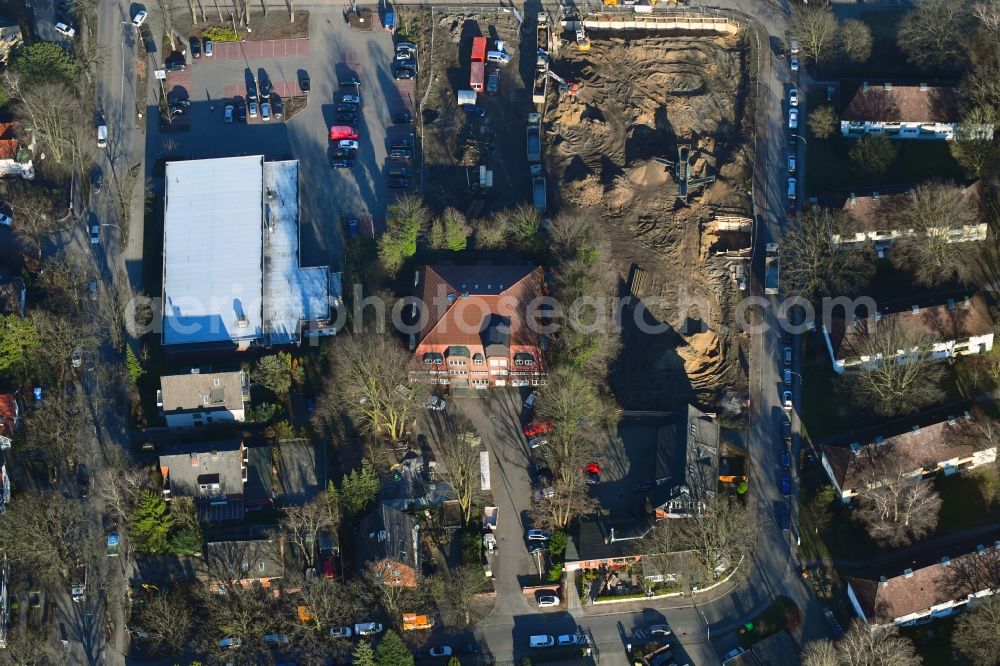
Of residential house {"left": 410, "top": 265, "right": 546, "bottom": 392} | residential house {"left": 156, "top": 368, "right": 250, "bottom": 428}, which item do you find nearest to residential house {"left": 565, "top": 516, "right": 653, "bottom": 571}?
residential house {"left": 410, "top": 265, "right": 546, "bottom": 392}

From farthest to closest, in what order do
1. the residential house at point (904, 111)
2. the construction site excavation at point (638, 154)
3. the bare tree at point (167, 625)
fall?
the residential house at point (904, 111) < the construction site excavation at point (638, 154) < the bare tree at point (167, 625)

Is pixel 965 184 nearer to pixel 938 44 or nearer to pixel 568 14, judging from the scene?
pixel 938 44

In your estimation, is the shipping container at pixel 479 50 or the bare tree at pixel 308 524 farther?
the shipping container at pixel 479 50

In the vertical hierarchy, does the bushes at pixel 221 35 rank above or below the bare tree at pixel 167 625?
above

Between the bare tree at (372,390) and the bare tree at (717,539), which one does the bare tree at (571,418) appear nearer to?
the bare tree at (717,539)

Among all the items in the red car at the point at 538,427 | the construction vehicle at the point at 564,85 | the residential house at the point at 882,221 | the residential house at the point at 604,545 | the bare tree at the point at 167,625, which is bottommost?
the bare tree at the point at 167,625

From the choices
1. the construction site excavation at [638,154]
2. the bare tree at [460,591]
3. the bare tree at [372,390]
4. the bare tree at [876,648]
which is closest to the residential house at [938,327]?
the construction site excavation at [638,154]

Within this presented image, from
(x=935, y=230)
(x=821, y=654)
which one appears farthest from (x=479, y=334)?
Result: (x=935, y=230)
